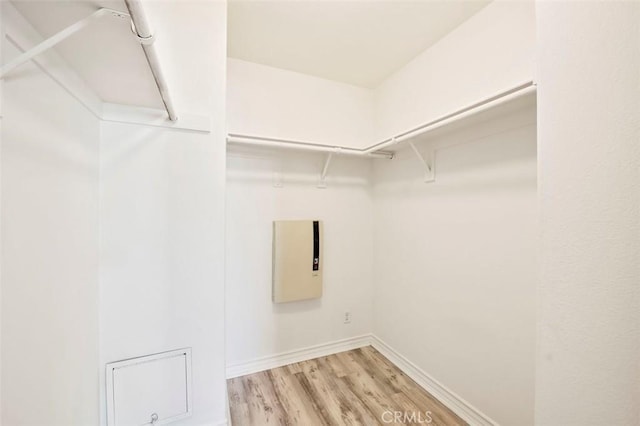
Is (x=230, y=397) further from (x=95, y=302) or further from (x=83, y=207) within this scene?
(x=83, y=207)

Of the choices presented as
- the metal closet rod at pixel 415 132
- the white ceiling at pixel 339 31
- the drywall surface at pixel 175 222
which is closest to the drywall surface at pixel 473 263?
the metal closet rod at pixel 415 132

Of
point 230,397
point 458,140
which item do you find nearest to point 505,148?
point 458,140

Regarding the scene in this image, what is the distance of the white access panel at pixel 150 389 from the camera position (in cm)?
125

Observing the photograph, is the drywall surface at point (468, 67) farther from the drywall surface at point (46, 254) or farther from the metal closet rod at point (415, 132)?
the drywall surface at point (46, 254)

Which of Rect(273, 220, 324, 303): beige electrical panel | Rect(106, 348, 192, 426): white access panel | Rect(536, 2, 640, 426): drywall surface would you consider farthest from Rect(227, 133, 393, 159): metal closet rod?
Rect(536, 2, 640, 426): drywall surface

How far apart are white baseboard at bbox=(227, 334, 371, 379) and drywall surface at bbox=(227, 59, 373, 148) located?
191 centimetres

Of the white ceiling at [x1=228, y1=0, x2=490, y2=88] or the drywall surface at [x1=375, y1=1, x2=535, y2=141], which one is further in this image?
the white ceiling at [x1=228, y1=0, x2=490, y2=88]

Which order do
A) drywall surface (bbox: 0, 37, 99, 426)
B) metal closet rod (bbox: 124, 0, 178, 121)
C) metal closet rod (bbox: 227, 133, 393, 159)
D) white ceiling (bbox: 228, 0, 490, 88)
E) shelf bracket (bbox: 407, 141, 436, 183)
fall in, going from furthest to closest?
shelf bracket (bbox: 407, 141, 436, 183)
metal closet rod (bbox: 227, 133, 393, 159)
white ceiling (bbox: 228, 0, 490, 88)
drywall surface (bbox: 0, 37, 99, 426)
metal closet rod (bbox: 124, 0, 178, 121)

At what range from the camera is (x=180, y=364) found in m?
1.36

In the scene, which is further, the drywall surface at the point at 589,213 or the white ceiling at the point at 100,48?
the white ceiling at the point at 100,48

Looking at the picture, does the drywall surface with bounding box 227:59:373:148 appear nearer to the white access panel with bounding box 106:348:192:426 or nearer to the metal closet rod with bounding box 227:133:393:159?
the metal closet rod with bounding box 227:133:393:159

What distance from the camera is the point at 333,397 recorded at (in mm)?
1891

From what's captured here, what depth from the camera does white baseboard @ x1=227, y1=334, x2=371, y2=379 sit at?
2.16 m

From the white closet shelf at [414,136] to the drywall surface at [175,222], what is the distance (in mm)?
480
